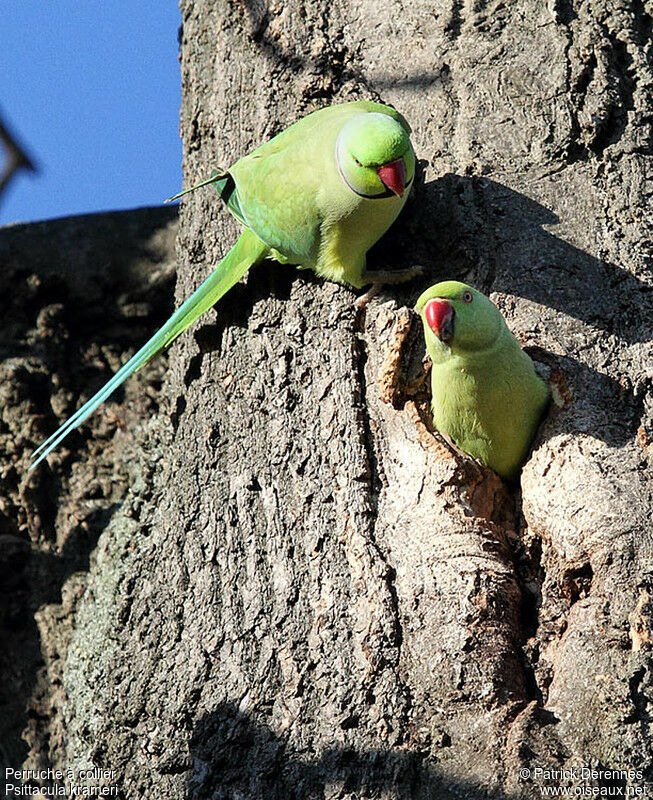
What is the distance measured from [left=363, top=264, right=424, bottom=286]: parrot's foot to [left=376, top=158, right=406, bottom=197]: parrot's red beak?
0.79ft

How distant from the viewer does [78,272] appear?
3.93m

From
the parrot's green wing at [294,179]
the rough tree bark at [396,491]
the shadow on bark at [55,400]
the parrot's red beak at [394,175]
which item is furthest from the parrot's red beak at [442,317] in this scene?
the shadow on bark at [55,400]

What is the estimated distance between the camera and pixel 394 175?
2770 mm

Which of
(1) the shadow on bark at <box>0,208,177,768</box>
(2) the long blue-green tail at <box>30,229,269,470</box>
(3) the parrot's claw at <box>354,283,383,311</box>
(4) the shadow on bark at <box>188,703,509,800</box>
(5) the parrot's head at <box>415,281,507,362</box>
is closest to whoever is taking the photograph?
(4) the shadow on bark at <box>188,703,509,800</box>

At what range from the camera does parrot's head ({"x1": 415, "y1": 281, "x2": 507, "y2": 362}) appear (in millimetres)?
2449

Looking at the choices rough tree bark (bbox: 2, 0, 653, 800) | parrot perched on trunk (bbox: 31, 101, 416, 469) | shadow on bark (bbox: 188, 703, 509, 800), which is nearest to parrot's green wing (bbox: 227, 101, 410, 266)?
parrot perched on trunk (bbox: 31, 101, 416, 469)

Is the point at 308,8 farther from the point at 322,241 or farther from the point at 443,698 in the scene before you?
the point at 443,698

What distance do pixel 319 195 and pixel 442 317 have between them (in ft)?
2.81

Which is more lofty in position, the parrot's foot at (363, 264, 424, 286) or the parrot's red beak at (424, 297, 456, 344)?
the parrot's foot at (363, 264, 424, 286)

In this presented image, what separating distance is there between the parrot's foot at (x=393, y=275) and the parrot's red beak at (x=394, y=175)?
0.24 metres

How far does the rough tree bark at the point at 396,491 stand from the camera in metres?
2.05

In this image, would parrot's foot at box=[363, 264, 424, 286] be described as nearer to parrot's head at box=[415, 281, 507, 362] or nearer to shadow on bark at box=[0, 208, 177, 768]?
parrot's head at box=[415, 281, 507, 362]

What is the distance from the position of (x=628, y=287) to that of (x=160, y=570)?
1.52 m

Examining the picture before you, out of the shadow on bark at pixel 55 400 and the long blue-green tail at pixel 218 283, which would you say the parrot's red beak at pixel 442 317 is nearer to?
the long blue-green tail at pixel 218 283
